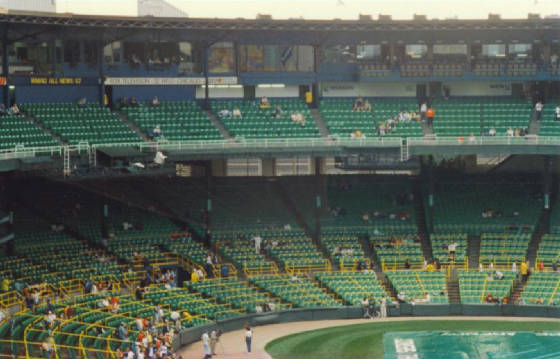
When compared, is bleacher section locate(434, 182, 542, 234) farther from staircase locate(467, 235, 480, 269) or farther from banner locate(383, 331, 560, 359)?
banner locate(383, 331, 560, 359)

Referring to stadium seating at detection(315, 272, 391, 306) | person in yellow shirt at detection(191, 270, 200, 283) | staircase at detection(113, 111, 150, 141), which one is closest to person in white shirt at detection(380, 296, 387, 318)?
stadium seating at detection(315, 272, 391, 306)

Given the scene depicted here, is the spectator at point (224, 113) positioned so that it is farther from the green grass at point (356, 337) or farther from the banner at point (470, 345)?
the banner at point (470, 345)

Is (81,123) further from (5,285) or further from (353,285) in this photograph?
(353,285)

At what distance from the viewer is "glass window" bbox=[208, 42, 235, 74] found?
71938mm

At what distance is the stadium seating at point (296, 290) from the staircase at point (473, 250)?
9.77 m

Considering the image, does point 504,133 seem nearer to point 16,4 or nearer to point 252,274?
point 252,274

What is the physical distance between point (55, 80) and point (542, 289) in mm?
31231

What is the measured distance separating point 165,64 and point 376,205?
1620cm

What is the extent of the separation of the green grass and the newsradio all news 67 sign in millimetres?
20791

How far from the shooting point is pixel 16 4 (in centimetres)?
6738

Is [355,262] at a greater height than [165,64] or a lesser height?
lesser

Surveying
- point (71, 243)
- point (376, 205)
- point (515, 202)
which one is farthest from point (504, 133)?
point (71, 243)

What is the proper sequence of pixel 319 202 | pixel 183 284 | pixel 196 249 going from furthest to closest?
pixel 319 202
pixel 196 249
pixel 183 284

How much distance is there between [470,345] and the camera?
2104 inches
